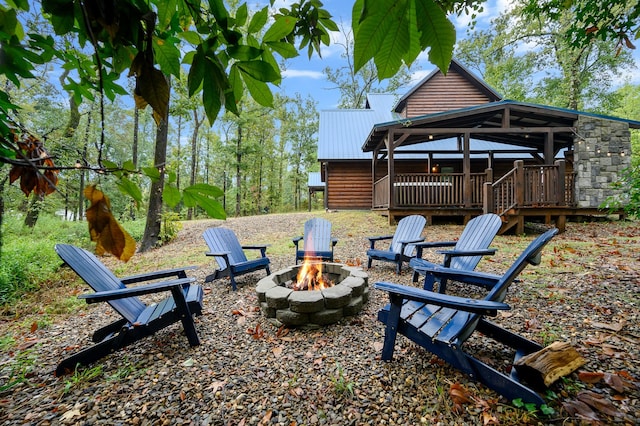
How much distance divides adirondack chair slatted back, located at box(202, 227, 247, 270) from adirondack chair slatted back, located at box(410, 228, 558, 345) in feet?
9.32

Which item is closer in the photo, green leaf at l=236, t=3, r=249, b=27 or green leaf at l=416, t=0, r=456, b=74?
green leaf at l=416, t=0, r=456, b=74

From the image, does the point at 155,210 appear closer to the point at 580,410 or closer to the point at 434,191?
the point at 434,191

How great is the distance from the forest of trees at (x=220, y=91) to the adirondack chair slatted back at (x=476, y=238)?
6.68 feet

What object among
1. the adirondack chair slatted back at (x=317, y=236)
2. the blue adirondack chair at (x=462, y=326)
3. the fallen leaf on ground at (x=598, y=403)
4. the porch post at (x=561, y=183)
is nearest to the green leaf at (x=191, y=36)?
the blue adirondack chair at (x=462, y=326)

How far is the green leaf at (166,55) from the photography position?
88 cm

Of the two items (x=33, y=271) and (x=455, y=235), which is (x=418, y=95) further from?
(x=33, y=271)

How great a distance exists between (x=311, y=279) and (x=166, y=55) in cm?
316

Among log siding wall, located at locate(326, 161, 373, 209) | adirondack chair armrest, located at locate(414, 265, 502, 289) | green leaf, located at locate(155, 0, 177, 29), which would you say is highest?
log siding wall, located at locate(326, 161, 373, 209)

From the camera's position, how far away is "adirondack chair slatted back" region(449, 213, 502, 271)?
337 centimetres

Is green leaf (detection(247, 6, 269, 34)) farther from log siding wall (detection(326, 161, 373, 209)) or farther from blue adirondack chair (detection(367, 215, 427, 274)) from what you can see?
log siding wall (detection(326, 161, 373, 209))

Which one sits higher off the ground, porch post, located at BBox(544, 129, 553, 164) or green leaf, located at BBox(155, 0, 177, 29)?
porch post, located at BBox(544, 129, 553, 164)

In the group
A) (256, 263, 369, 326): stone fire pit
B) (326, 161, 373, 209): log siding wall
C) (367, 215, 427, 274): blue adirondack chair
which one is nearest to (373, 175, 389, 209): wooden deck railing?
(326, 161, 373, 209): log siding wall

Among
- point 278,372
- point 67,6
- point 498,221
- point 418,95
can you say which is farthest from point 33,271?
point 418,95

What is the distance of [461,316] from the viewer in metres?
2.17
